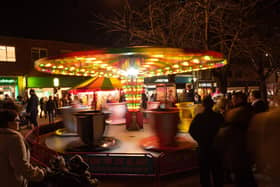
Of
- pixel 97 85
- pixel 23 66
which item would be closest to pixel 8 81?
pixel 23 66

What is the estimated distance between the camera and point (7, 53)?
2375 cm

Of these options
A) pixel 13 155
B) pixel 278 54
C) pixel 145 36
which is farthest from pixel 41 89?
pixel 13 155

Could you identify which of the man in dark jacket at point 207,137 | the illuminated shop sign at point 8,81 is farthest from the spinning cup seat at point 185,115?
the illuminated shop sign at point 8,81

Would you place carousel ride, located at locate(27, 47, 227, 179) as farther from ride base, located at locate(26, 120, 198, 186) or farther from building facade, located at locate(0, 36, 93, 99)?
building facade, located at locate(0, 36, 93, 99)

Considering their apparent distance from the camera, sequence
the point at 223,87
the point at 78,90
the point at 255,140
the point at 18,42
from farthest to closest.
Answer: the point at 18,42, the point at 223,87, the point at 78,90, the point at 255,140

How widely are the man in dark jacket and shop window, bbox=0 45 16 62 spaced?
24305 mm

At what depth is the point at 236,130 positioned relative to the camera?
3.88m

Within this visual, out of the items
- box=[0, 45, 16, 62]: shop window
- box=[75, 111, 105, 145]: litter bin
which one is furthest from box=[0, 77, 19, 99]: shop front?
box=[75, 111, 105, 145]: litter bin

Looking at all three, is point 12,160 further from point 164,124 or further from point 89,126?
point 164,124

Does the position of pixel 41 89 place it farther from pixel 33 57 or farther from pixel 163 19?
pixel 163 19

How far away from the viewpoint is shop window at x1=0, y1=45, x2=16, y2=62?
921 inches

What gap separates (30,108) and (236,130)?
33.3ft

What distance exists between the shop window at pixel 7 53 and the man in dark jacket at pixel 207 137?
24.3 meters

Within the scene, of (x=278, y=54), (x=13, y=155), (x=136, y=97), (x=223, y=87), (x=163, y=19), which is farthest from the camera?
(x=278, y=54)
